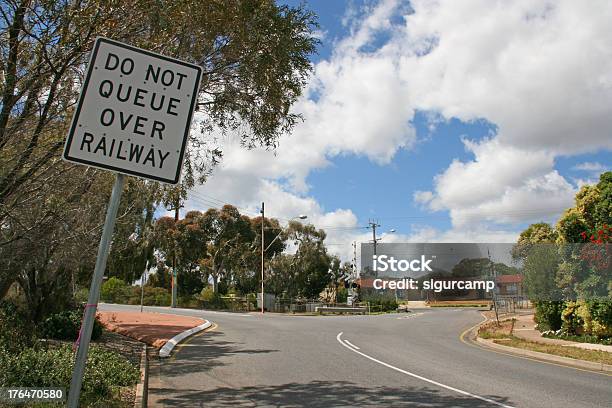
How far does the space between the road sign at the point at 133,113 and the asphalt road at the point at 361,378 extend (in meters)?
6.05

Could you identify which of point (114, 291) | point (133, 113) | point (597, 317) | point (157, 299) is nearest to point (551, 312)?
point (597, 317)

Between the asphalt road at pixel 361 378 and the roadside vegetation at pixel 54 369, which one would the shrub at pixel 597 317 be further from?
the roadside vegetation at pixel 54 369

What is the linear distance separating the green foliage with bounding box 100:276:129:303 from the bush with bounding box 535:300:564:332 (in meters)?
42.7

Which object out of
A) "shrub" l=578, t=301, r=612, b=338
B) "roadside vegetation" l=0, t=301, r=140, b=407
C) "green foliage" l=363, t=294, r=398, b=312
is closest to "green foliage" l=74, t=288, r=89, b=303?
"roadside vegetation" l=0, t=301, r=140, b=407

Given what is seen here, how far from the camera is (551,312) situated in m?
20.7

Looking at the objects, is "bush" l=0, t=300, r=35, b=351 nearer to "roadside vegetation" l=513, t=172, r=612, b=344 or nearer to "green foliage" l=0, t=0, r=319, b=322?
"green foliage" l=0, t=0, r=319, b=322

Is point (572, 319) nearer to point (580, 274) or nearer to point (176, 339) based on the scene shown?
point (580, 274)

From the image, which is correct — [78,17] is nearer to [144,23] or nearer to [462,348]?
[144,23]

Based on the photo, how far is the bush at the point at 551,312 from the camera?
809 inches

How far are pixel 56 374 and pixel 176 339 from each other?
10124 millimetres

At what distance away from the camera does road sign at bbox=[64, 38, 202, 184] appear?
324 cm

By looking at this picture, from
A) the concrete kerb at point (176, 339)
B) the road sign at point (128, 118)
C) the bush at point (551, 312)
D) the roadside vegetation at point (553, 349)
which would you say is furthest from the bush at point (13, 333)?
the bush at point (551, 312)

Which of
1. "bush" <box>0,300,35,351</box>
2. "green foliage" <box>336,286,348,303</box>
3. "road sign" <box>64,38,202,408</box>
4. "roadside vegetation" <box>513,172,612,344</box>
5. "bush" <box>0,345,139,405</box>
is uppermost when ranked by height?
"green foliage" <box>336,286,348,303</box>

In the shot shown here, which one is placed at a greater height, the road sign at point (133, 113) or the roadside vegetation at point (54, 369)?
the road sign at point (133, 113)
